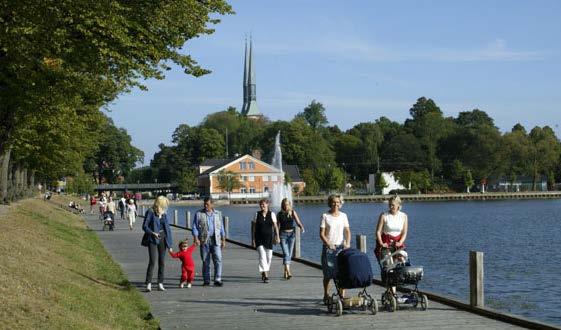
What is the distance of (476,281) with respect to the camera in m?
12.7

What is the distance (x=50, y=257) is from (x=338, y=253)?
8778 mm

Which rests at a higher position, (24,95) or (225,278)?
(24,95)

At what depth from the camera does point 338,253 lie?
1212 centimetres

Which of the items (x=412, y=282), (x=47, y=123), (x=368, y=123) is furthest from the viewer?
(x=368, y=123)

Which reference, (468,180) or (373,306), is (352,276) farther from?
(468,180)

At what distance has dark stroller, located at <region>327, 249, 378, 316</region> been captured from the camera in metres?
11.8

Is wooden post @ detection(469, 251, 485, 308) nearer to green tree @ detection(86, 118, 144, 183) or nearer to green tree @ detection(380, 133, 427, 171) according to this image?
green tree @ detection(86, 118, 144, 183)

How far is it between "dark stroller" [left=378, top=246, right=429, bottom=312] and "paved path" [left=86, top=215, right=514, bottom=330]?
0.64 ft

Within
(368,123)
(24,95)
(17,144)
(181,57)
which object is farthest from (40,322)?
(368,123)

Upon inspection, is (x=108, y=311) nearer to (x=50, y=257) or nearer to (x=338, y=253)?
(x=338, y=253)

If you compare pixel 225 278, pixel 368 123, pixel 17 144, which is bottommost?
pixel 225 278

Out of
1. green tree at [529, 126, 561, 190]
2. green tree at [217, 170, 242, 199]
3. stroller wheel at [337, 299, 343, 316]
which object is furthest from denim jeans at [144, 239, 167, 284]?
green tree at [529, 126, 561, 190]

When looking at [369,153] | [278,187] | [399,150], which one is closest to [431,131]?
[399,150]

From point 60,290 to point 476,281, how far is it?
7087 mm
